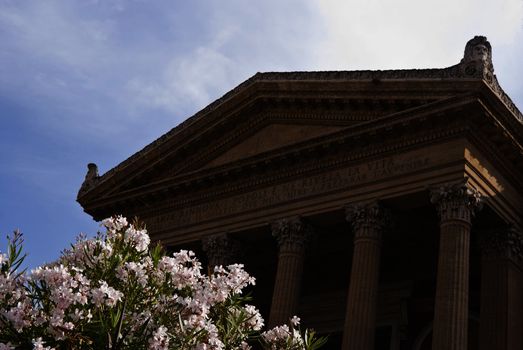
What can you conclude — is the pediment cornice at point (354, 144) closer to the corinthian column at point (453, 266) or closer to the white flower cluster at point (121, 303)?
the corinthian column at point (453, 266)

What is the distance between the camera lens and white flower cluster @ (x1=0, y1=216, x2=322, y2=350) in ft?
30.2

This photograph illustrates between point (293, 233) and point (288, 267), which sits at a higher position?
point (293, 233)

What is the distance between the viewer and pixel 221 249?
25078 millimetres

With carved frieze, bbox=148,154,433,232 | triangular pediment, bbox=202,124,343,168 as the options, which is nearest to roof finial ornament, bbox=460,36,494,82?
carved frieze, bbox=148,154,433,232

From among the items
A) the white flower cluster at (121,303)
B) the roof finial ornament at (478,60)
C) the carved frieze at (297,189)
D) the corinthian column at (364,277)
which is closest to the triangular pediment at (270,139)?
the carved frieze at (297,189)

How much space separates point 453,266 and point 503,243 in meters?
2.74

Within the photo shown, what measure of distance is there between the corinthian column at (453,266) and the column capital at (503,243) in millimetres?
1744

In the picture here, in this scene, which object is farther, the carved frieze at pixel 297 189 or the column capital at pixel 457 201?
the carved frieze at pixel 297 189

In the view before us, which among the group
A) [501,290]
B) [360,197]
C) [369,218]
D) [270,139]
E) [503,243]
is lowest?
[501,290]

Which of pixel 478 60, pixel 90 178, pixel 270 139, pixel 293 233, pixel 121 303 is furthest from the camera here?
pixel 90 178

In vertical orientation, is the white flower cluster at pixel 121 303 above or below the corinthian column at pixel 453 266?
below

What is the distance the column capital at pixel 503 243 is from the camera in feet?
68.4

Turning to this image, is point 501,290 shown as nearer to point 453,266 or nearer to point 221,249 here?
point 453,266

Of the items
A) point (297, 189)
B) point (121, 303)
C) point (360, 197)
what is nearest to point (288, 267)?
point (297, 189)
